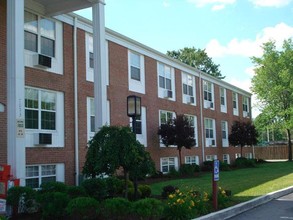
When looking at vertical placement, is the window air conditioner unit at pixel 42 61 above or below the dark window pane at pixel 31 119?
above

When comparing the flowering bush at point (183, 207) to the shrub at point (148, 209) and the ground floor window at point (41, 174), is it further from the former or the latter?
the ground floor window at point (41, 174)

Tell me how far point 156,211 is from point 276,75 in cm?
3729

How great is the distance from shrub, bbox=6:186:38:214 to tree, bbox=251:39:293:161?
3520 cm

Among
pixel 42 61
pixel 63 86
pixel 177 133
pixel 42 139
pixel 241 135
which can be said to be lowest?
pixel 42 139

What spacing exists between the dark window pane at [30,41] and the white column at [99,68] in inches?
101

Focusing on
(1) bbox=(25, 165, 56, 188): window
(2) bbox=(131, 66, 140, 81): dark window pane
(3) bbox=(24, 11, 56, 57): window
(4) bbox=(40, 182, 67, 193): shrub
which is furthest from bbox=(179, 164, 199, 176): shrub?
(4) bbox=(40, 182, 67, 193): shrub

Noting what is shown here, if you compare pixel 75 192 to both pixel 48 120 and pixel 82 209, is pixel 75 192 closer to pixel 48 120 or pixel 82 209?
pixel 82 209

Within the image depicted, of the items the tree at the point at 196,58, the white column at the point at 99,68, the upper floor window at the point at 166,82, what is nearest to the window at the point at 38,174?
the white column at the point at 99,68

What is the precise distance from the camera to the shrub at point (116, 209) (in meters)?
8.30

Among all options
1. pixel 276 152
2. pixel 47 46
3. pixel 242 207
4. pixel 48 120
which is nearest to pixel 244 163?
pixel 276 152

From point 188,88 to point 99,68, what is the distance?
15.2 meters

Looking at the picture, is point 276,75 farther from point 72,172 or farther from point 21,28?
point 21,28

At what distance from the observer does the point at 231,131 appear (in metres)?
35.3

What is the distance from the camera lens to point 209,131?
1262 inches
